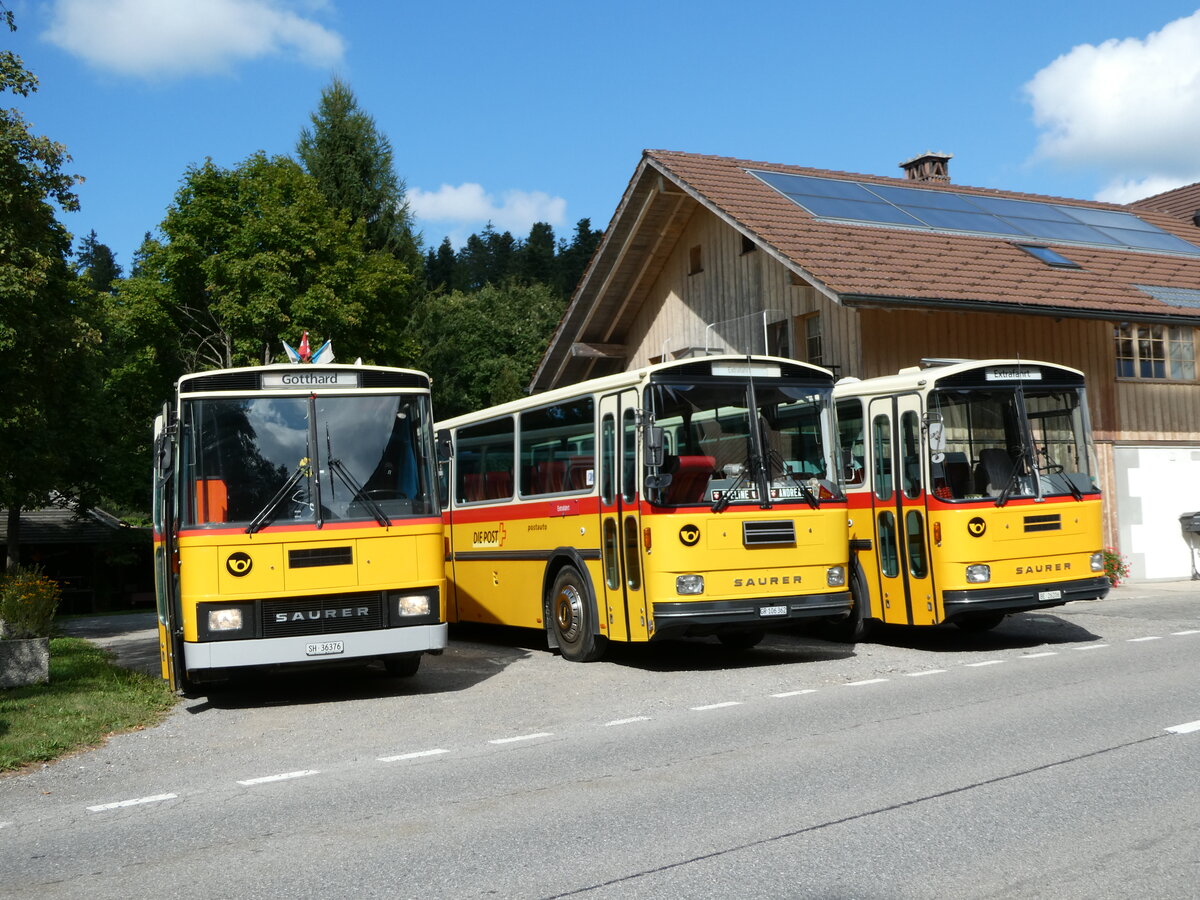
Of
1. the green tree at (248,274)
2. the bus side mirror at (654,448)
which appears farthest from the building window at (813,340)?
the green tree at (248,274)

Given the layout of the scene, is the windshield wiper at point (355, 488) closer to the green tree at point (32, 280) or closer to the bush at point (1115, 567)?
the green tree at point (32, 280)

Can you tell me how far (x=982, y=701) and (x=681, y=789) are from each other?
12.3ft

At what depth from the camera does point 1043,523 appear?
13789 millimetres

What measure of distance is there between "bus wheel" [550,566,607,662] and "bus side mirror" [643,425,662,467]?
2237 millimetres

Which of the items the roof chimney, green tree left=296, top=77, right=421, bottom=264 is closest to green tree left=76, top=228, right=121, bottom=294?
green tree left=296, top=77, right=421, bottom=264

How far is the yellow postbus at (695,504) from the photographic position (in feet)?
40.4

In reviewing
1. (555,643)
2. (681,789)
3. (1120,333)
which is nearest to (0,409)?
(555,643)

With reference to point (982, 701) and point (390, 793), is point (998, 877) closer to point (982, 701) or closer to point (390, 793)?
point (390, 793)

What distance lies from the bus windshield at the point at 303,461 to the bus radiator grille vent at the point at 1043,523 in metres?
6.36

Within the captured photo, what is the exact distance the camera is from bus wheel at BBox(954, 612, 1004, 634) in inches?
606

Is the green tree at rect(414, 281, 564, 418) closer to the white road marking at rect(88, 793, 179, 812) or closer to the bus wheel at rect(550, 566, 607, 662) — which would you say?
the bus wheel at rect(550, 566, 607, 662)

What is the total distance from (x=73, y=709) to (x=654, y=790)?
20.2 ft

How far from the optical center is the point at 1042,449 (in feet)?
46.0

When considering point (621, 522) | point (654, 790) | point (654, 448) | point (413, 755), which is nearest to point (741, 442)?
point (654, 448)
